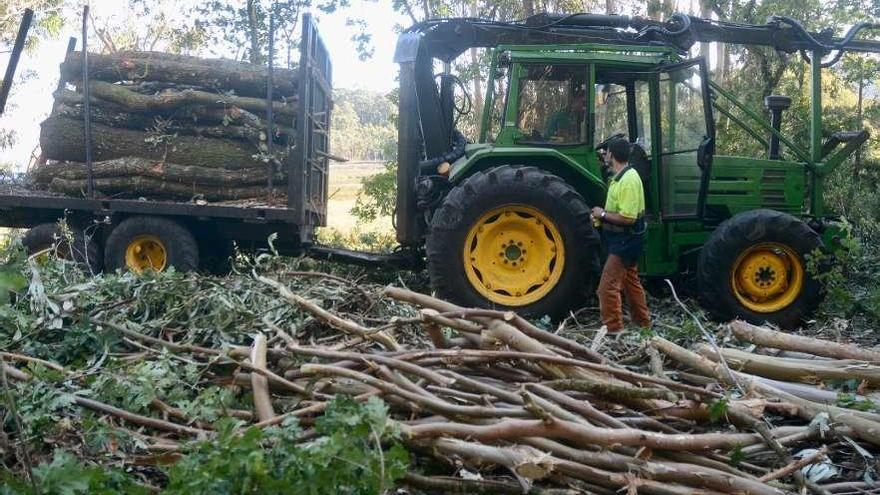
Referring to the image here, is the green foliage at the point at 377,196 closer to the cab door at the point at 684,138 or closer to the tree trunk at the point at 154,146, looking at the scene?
the tree trunk at the point at 154,146

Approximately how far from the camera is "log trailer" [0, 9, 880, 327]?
6703 millimetres

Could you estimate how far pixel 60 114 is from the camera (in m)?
8.22

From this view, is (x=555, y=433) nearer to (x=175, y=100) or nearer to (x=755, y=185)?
(x=755, y=185)

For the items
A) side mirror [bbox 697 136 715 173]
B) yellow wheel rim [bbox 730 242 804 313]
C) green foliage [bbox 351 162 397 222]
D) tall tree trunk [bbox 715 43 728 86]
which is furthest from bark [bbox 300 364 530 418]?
tall tree trunk [bbox 715 43 728 86]

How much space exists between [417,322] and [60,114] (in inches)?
233

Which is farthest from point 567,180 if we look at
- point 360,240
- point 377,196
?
point 377,196

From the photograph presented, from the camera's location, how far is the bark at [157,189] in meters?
8.16

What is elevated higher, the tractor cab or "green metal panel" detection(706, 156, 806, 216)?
the tractor cab

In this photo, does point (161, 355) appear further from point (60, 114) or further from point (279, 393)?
point (60, 114)

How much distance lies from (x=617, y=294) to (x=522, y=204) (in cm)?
106

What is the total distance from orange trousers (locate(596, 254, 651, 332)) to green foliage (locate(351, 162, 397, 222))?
8.98 metres

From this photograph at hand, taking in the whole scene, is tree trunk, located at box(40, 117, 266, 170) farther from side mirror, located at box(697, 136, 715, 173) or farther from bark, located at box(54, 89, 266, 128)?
side mirror, located at box(697, 136, 715, 173)

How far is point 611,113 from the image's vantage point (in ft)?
23.8

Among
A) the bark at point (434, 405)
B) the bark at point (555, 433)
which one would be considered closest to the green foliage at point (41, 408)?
the bark at point (434, 405)
